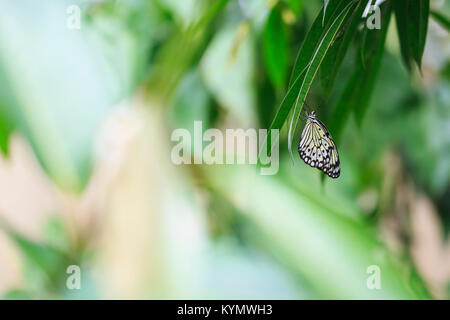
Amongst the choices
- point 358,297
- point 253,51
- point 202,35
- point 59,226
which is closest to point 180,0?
point 202,35

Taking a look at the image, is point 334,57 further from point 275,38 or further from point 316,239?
point 316,239

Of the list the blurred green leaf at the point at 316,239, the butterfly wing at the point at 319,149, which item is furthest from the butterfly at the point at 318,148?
the blurred green leaf at the point at 316,239

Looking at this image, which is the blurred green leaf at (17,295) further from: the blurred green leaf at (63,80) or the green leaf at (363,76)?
the green leaf at (363,76)

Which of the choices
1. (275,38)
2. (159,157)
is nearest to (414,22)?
(275,38)

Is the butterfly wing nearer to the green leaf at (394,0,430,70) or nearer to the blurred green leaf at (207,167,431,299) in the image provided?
the green leaf at (394,0,430,70)

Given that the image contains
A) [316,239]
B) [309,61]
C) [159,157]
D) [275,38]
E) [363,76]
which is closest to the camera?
[309,61]

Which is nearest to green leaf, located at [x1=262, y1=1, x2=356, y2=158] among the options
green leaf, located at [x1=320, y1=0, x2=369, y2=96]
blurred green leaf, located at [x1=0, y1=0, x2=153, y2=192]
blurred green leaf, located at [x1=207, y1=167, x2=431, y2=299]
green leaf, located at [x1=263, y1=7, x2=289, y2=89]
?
green leaf, located at [x1=320, y1=0, x2=369, y2=96]
